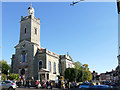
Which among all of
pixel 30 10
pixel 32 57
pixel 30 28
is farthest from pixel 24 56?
pixel 30 10

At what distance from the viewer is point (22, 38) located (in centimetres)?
4675

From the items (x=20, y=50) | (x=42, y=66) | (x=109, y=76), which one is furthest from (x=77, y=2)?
(x=109, y=76)

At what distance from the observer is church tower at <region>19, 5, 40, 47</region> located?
45.5 metres

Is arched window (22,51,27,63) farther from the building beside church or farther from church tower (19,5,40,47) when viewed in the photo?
church tower (19,5,40,47)

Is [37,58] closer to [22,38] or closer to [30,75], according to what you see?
[30,75]

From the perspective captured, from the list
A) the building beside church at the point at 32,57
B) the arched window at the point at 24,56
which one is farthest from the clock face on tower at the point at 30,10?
the arched window at the point at 24,56

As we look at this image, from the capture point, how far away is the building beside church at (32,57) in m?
41.3

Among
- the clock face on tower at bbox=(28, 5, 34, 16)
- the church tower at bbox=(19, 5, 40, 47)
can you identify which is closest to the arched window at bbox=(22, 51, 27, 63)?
the church tower at bbox=(19, 5, 40, 47)

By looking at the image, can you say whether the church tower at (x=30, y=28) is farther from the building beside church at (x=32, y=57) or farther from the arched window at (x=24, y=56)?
the arched window at (x=24, y=56)

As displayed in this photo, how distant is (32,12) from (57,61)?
18.7 m

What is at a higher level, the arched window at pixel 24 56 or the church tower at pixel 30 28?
the church tower at pixel 30 28

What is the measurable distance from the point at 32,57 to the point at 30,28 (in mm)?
9558

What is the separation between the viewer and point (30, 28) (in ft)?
149

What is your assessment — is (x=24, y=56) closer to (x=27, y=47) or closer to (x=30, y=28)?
(x=27, y=47)
